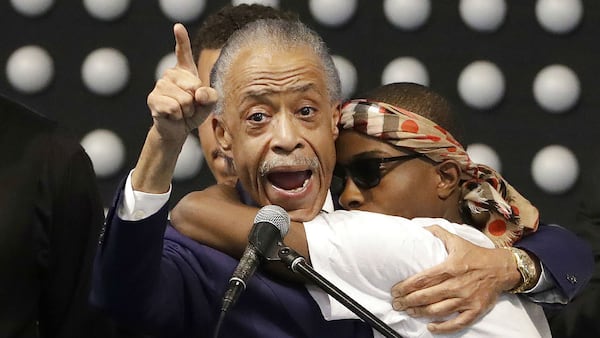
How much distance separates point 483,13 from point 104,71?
704 millimetres

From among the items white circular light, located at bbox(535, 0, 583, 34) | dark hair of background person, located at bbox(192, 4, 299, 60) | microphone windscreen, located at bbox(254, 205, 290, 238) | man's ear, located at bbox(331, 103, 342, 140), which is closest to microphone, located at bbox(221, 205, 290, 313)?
microphone windscreen, located at bbox(254, 205, 290, 238)

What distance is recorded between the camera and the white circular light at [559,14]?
7.92ft

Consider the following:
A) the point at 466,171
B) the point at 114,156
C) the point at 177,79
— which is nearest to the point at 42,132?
the point at 177,79

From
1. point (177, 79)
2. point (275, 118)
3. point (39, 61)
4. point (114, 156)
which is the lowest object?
point (114, 156)

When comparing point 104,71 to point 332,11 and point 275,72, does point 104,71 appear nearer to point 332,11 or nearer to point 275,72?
point 332,11

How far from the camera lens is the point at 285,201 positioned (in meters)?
1.73

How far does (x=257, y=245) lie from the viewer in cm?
144

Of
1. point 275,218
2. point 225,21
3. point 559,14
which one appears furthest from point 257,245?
point 559,14

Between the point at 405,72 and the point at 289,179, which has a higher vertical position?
the point at 289,179

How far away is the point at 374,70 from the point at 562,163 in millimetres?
388

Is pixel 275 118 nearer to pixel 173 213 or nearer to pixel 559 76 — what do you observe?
pixel 173 213

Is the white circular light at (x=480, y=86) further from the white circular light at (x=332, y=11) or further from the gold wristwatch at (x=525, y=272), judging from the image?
the gold wristwatch at (x=525, y=272)

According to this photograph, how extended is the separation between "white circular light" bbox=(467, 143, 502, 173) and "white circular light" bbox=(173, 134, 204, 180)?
0.50 meters

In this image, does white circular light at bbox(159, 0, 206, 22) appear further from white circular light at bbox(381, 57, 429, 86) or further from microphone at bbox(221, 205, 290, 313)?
microphone at bbox(221, 205, 290, 313)
